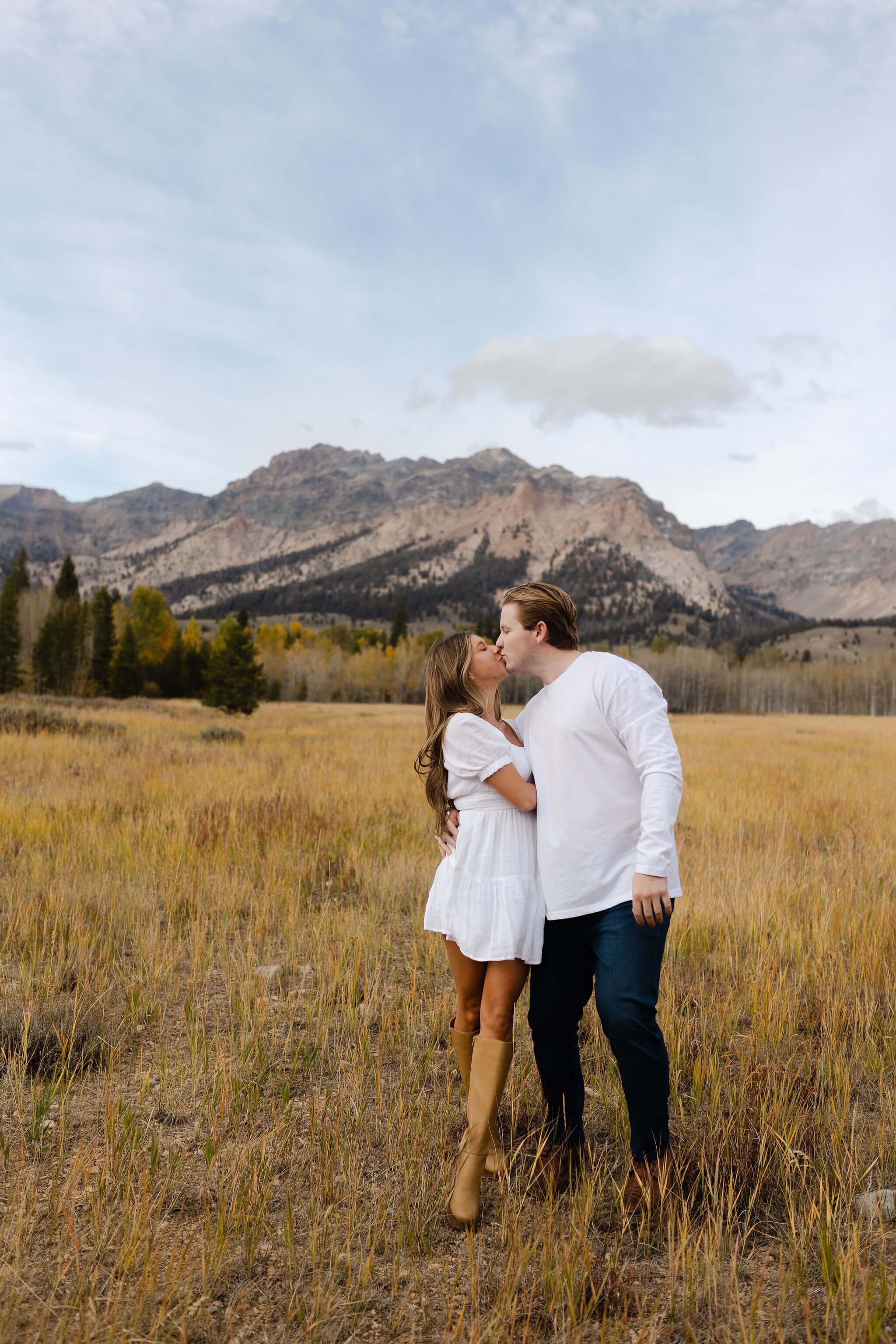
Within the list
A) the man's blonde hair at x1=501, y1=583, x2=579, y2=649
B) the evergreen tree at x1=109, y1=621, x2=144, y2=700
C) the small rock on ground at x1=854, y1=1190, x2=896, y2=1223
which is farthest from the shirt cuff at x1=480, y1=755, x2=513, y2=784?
the evergreen tree at x1=109, y1=621, x2=144, y2=700

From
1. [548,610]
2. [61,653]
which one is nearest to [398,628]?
[61,653]

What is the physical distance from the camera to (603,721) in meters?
2.72

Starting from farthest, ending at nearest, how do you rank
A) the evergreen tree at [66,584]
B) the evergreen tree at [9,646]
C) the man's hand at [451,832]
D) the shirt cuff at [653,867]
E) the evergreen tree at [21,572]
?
the evergreen tree at [21,572] → the evergreen tree at [66,584] → the evergreen tree at [9,646] → the man's hand at [451,832] → the shirt cuff at [653,867]

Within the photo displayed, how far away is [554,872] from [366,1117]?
1.48m

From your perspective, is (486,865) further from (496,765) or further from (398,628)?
(398,628)

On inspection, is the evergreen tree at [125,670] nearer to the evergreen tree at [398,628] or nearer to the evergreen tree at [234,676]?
the evergreen tree at [234,676]

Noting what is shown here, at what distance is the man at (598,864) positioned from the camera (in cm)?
256

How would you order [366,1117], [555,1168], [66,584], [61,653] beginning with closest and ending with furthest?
[555,1168]
[366,1117]
[61,653]
[66,584]

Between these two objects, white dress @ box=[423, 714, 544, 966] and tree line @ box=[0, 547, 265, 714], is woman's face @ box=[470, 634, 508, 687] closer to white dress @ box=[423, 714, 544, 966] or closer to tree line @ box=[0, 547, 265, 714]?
white dress @ box=[423, 714, 544, 966]

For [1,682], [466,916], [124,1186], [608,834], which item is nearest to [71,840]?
[124,1186]

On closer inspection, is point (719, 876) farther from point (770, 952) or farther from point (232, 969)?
point (232, 969)

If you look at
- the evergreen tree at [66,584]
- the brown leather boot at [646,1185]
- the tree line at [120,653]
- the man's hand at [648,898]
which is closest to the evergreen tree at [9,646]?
the tree line at [120,653]

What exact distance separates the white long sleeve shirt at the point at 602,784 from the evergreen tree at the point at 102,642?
62452mm

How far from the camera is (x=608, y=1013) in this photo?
259cm
